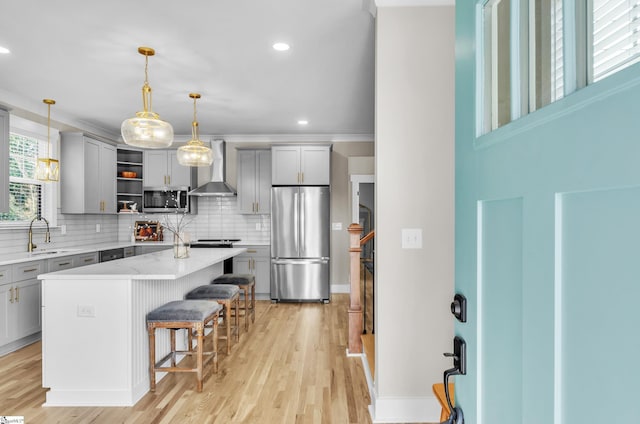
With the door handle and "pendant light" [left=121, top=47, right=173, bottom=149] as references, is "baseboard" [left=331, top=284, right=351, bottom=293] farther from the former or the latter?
the door handle

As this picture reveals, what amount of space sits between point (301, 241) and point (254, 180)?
4.28 feet

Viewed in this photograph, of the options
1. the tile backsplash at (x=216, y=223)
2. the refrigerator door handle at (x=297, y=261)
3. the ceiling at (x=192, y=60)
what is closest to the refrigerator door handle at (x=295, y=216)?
the refrigerator door handle at (x=297, y=261)

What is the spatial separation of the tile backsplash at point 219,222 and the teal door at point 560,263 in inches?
248

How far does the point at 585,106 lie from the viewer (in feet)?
1.54

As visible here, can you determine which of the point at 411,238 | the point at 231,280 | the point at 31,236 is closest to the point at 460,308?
the point at 411,238

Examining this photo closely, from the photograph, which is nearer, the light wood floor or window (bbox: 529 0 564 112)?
window (bbox: 529 0 564 112)

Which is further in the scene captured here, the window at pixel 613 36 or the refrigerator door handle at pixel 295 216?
the refrigerator door handle at pixel 295 216

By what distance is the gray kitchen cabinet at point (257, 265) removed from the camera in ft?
21.2

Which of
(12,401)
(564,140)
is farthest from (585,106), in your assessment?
(12,401)

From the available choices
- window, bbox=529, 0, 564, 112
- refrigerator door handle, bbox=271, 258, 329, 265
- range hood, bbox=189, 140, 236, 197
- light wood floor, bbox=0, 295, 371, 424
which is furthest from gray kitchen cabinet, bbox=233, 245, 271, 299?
window, bbox=529, 0, 564, 112

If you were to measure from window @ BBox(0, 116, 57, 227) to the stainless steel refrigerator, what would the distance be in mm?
3000

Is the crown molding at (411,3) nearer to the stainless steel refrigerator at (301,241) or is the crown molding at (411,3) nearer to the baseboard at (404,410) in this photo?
the baseboard at (404,410)

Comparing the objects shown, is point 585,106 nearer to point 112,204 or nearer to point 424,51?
point 424,51

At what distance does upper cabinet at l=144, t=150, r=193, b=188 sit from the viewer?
6.63m
